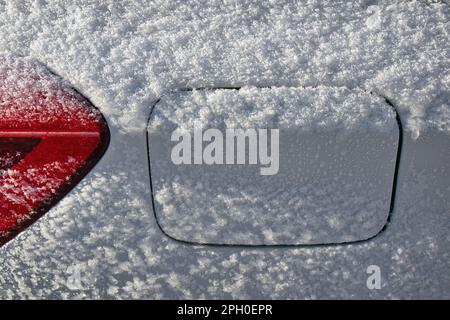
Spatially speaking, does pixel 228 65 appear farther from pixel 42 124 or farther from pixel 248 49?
pixel 42 124

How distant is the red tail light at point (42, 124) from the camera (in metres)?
1.13

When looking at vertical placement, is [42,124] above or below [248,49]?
below

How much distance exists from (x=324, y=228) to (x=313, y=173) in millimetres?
134

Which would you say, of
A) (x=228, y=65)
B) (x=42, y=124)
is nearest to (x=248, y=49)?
(x=228, y=65)

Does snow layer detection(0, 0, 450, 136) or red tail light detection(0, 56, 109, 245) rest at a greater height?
snow layer detection(0, 0, 450, 136)

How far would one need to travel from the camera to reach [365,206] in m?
1.17

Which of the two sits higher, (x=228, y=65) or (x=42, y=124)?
(x=228, y=65)

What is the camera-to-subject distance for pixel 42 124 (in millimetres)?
1127

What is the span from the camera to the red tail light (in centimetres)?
113

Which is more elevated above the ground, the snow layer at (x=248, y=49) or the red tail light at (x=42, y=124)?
the snow layer at (x=248, y=49)
